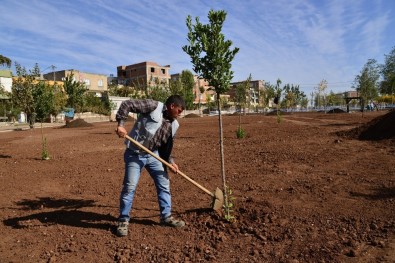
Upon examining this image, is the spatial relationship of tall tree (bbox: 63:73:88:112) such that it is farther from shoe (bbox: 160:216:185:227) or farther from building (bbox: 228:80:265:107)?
shoe (bbox: 160:216:185:227)

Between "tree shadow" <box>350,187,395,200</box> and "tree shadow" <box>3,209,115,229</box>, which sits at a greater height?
"tree shadow" <box>350,187,395,200</box>

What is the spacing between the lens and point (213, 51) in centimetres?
443

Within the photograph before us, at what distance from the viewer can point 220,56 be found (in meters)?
4.43

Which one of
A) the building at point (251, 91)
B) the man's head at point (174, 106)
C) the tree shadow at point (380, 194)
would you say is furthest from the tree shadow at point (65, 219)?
the tree shadow at point (380, 194)

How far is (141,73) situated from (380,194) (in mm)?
83526

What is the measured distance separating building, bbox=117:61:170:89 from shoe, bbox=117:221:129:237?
79.6m

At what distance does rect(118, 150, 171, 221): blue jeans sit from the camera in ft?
12.9

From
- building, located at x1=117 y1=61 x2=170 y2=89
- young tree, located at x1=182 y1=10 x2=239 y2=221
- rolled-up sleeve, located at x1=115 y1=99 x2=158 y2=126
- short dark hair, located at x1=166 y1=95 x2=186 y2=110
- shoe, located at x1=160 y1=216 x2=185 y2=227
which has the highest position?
building, located at x1=117 y1=61 x2=170 y2=89

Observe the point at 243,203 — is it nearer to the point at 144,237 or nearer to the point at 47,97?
the point at 144,237

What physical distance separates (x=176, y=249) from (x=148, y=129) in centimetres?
143

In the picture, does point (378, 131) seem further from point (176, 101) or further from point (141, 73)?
point (141, 73)

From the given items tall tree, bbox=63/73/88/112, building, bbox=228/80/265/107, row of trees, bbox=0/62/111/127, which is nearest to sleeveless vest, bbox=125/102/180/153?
building, bbox=228/80/265/107

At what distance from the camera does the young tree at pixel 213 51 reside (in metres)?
4.39

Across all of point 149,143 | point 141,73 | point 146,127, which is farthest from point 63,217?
point 141,73
